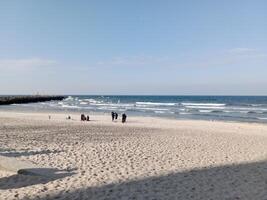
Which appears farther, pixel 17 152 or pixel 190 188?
pixel 17 152

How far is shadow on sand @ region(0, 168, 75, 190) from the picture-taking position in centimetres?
827

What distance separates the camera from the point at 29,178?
28.7 feet

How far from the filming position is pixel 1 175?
29.5ft

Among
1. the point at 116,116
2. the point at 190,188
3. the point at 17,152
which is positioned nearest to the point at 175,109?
the point at 116,116

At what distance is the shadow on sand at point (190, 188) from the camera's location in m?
7.69

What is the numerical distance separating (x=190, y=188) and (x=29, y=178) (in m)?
3.42

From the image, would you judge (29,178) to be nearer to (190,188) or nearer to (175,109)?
(190,188)

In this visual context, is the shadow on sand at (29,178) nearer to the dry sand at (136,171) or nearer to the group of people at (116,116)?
the dry sand at (136,171)

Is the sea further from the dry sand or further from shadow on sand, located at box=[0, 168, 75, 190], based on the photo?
shadow on sand, located at box=[0, 168, 75, 190]

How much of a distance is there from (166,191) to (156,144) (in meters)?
7.86

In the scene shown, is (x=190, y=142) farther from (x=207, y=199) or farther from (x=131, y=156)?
(x=207, y=199)

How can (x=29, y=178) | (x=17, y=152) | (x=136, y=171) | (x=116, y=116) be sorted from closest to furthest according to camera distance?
(x=29, y=178) → (x=136, y=171) → (x=17, y=152) → (x=116, y=116)

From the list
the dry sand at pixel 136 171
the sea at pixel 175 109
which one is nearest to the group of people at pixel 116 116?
the sea at pixel 175 109

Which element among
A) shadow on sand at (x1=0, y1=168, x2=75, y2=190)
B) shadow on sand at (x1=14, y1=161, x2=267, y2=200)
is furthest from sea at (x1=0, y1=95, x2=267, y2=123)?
shadow on sand at (x1=0, y1=168, x2=75, y2=190)
